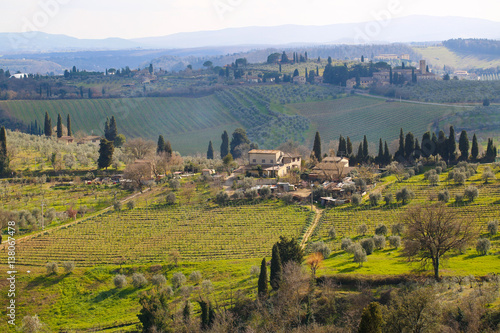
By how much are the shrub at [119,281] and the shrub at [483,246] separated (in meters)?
19.8

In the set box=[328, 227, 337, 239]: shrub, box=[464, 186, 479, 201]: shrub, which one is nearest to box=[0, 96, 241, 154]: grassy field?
box=[464, 186, 479, 201]: shrub

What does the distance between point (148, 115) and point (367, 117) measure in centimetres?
4292

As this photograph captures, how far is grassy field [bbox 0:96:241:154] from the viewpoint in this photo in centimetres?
10212

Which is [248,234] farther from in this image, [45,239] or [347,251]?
[45,239]

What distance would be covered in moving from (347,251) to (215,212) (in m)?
14.9

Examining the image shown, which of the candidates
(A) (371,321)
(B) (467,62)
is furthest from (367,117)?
(B) (467,62)

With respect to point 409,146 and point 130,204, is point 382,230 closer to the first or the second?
point 130,204

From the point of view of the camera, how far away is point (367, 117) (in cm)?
9338

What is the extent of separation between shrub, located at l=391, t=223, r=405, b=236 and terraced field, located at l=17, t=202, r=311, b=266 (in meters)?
6.31

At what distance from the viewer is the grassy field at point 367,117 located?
86.2m

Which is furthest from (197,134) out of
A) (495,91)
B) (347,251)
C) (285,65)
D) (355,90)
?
(347,251)

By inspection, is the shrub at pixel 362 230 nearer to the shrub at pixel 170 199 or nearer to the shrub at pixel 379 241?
the shrub at pixel 379 241

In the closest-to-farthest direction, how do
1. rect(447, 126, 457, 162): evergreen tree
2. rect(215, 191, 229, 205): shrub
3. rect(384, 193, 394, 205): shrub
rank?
1. rect(384, 193, 394, 205): shrub
2. rect(215, 191, 229, 205): shrub
3. rect(447, 126, 457, 162): evergreen tree

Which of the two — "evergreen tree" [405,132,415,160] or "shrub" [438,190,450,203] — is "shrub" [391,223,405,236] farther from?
"evergreen tree" [405,132,415,160]
